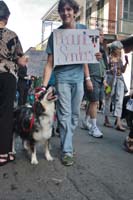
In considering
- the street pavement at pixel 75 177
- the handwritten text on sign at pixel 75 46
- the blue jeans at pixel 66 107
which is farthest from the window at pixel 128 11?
the blue jeans at pixel 66 107

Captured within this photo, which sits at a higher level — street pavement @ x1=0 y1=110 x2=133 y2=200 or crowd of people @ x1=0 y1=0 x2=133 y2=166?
crowd of people @ x1=0 y1=0 x2=133 y2=166

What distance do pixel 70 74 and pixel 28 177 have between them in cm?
164

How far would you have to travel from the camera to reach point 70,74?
21.6ft

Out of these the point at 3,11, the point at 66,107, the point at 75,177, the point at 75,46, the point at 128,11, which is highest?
the point at 128,11

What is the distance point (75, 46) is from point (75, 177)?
201cm

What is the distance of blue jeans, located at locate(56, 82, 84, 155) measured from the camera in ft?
21.5

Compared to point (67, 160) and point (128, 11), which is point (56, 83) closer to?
point (67, 160)

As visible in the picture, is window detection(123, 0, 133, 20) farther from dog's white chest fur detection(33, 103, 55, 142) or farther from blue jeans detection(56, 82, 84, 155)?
dog's white chest fur detection(33, 103, 55, 142)

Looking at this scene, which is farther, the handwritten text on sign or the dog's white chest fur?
the handwritten text on sign

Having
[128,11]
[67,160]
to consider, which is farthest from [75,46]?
[128,11]

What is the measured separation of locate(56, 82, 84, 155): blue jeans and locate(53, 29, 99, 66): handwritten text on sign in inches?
13.6

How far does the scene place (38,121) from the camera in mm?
6371

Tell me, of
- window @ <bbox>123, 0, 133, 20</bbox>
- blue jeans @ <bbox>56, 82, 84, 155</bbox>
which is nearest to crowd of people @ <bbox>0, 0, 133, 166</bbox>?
blue jeans @ <bbox>56, 82, 84, 155</bbox>

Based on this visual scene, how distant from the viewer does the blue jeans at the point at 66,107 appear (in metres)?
6.55
